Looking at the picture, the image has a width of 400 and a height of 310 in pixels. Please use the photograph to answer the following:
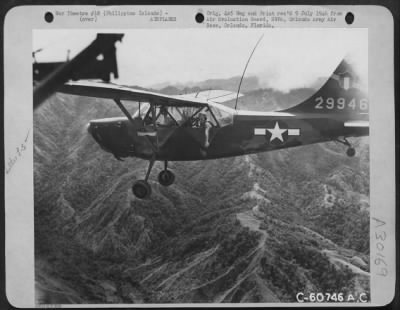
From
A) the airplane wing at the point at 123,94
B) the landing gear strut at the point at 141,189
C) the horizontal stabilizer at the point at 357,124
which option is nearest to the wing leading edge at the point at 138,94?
the airplane wing at the point at 123,94

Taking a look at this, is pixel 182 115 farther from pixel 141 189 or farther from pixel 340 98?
pixel 340 98

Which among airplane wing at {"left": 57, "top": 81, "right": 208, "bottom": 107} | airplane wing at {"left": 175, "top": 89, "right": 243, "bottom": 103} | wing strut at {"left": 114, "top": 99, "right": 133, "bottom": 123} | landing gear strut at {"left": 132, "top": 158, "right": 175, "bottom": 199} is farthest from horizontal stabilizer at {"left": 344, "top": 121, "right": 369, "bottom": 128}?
wing strut at {"left": 114, "top": 99, "right": 133, "bottom": 123}

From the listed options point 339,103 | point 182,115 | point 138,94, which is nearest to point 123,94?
point 138,94

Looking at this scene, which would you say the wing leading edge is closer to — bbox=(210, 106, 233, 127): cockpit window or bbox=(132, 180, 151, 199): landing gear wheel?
bbox=(210, 106, 233, 127): cockpit window

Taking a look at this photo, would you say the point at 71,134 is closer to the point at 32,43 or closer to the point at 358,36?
the point at 32,43

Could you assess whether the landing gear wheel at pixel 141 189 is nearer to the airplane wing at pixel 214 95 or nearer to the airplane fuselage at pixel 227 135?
the airplane fuselage at pixel 227 135

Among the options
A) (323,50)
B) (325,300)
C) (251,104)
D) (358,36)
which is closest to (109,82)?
(251,104)

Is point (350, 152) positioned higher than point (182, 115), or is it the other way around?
point (182, 115)
